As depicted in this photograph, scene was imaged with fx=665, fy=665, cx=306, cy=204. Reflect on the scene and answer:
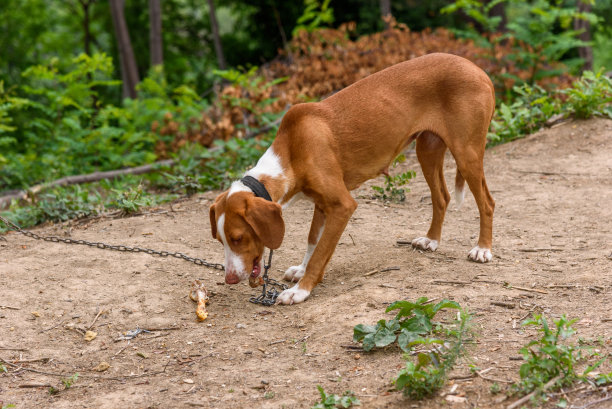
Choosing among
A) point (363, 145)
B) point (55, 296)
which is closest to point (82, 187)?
point (55, 296)

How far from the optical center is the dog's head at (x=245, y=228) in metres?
4.60

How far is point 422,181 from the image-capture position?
8.23m

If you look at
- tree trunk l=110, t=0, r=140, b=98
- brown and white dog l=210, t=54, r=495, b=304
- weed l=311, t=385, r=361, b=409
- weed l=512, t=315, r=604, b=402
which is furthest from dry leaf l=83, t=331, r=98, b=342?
tree trunk l=110, t=0, r=140, b=98

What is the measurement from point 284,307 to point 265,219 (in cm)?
80

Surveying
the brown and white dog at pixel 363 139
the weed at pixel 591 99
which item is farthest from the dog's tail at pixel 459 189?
the weed at pixel 591 99

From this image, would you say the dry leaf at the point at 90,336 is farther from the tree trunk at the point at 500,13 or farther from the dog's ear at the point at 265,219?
the tree trunk at the point at 500,13

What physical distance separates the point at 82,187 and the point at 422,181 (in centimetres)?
483

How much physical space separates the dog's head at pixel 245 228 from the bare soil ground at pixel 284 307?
17.5 inches

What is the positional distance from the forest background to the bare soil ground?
1.71 m

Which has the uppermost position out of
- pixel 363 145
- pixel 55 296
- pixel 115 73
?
pixel 363 145

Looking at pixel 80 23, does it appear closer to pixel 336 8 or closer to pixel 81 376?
pixel 336 8

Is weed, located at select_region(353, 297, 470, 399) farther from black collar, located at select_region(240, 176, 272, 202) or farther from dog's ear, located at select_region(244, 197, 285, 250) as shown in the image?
black collar, located at select_region(240, 176, 272, 202)

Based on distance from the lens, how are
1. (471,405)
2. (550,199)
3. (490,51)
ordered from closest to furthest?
(471,405) → (550,199) → (490,51)

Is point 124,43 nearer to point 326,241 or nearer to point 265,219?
point 326,241
